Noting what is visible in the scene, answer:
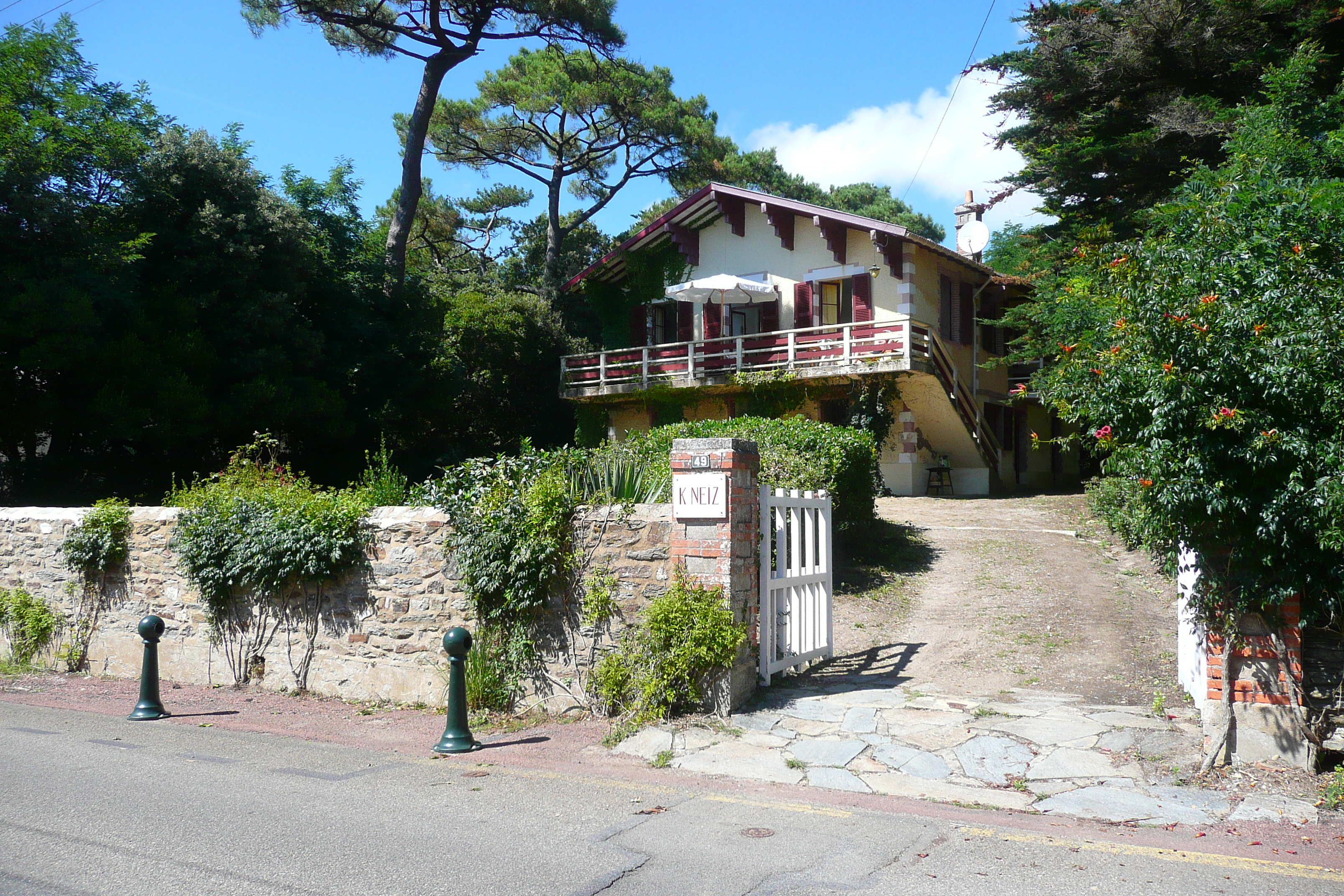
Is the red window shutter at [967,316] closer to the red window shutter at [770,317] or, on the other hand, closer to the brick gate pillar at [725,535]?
the red window shutter at [770,317]

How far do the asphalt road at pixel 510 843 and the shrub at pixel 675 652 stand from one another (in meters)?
0.97

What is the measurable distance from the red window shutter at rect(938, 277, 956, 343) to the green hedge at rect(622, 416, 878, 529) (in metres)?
9.79

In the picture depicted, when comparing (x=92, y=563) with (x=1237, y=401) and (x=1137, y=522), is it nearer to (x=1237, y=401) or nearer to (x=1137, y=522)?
(x=1137, y=522)

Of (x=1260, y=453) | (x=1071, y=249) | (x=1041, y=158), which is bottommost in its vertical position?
(x=1260, y=453)

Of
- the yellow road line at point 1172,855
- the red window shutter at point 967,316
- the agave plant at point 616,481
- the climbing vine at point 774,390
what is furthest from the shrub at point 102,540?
the red window shutter at point 967,316

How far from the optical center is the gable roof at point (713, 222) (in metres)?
21.4

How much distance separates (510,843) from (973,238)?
23.2 m

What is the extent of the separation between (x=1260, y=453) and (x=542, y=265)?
30600mm

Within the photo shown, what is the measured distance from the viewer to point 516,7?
1001 inches

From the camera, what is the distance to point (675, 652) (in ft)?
22.4

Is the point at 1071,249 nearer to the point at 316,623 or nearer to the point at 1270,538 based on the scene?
the point at 1270,538

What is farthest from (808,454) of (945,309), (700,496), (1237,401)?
(945,309)

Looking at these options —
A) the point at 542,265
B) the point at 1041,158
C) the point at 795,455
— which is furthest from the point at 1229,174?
the point at 542,265

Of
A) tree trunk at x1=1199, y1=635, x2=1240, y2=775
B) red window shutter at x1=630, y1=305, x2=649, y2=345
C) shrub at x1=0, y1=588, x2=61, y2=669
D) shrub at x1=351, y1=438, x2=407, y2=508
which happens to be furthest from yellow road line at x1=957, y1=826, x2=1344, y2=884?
red window shutter at x1=630, y1=305, x2=649, y2=345
